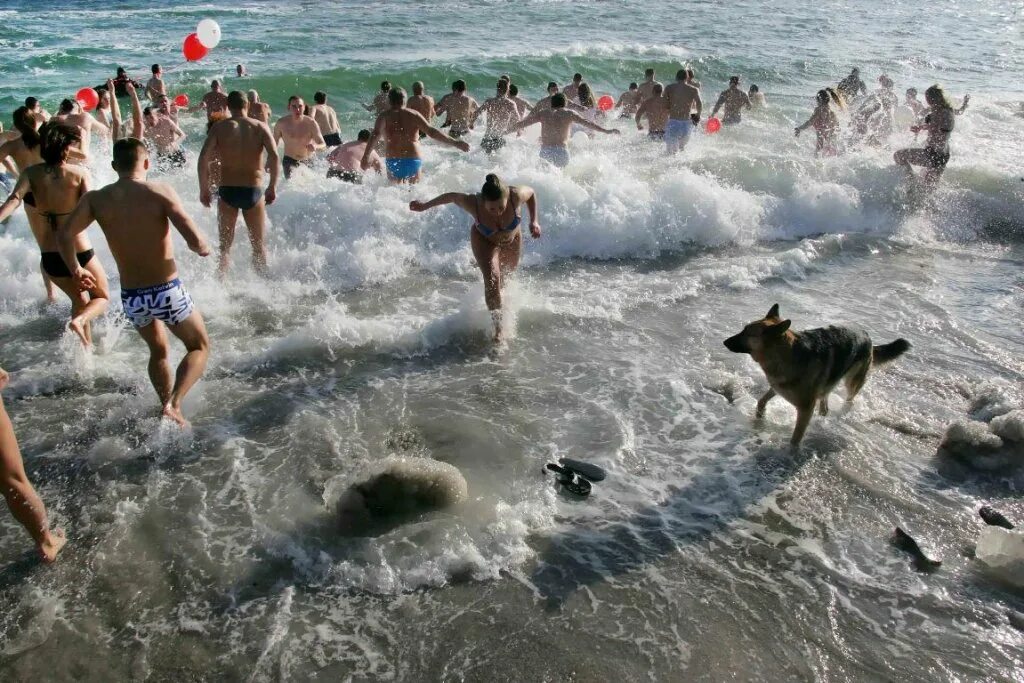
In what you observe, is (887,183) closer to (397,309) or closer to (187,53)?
(397,309)

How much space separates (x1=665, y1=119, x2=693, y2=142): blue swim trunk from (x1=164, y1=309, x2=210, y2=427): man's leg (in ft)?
32.5

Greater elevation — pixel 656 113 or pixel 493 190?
pixel 493 190

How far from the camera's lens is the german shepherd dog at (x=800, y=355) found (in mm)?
4242

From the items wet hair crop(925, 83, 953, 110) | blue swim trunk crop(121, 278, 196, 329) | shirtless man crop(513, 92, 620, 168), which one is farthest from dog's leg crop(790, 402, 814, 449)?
wet hair crop(925, 83, 953, 110)

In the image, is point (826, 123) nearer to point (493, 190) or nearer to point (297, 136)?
point (297, 136)

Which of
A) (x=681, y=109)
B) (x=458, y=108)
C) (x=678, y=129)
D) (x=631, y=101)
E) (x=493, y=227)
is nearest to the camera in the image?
(x=493, y=227)

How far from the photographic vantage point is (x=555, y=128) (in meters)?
10.4

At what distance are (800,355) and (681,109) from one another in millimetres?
9159

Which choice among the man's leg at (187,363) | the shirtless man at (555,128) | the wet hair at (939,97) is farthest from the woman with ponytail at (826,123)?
the man's leg at (187,363)

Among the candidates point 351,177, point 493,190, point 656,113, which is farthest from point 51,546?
point 656,113

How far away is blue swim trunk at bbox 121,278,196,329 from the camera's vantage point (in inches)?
171

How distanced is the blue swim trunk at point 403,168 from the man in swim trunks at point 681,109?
5.34 meters

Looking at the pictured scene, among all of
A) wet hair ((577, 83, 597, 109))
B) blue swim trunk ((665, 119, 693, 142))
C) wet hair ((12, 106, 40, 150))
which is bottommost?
blue swim trunk ((665, 119, 693, 142))

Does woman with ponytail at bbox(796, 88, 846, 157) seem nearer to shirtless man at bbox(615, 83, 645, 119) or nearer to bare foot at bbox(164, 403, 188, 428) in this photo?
shirtless man at bbox(615, 83, 645, 119)
